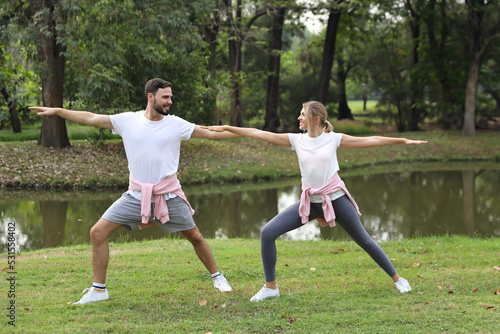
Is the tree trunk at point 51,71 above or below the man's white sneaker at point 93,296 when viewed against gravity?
above

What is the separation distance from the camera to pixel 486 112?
101 ft

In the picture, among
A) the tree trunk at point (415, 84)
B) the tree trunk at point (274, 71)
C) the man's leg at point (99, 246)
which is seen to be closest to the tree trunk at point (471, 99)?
the tree trunk at point (415, 84)

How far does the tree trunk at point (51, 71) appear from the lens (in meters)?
16.7

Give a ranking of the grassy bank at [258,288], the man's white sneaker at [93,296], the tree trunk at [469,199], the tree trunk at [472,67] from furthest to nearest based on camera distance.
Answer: the tree trunk at [472,67] < the tree trunk at [469,199] < the man's white sneaker at [93,296] < the grassy bank at [258,288]

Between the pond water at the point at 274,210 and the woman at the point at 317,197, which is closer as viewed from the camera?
the woman at the point at 317,197

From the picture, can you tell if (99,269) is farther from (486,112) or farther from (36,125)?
(486,112)

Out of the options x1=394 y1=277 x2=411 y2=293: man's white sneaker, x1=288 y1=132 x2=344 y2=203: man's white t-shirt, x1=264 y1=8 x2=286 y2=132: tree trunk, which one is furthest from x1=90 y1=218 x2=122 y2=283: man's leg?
x1=264 y1=8 x2=286 y2=132: tree trunk

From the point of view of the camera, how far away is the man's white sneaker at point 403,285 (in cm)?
555

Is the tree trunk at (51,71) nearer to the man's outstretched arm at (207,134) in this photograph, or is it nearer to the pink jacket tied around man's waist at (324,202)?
the man's outstretched arm at (207,134)

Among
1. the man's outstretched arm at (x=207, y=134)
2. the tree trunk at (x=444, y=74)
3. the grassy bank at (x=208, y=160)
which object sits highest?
the tree trunk at (x=444, y=74)

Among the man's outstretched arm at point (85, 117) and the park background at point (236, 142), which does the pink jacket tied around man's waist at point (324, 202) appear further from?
the man's outstretched arm at point (85, 117)

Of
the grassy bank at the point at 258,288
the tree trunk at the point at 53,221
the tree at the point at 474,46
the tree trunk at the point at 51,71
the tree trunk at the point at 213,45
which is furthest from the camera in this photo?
the tree at the point at 474,46

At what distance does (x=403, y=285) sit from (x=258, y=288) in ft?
4.96

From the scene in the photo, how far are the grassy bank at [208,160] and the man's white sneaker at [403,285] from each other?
12.3 m
